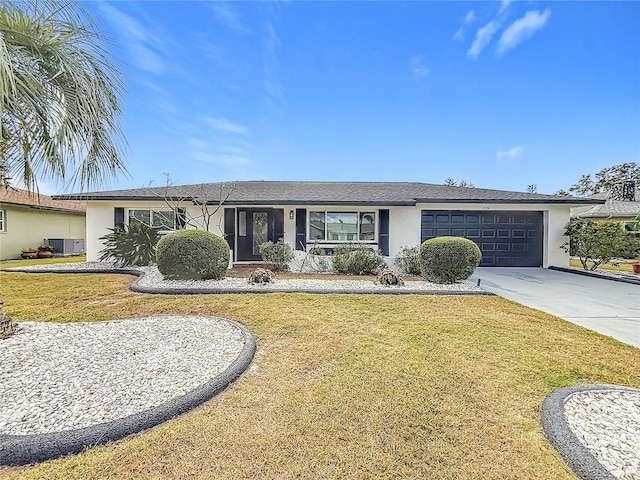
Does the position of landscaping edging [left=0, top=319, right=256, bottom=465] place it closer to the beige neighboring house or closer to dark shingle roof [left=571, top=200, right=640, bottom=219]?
the beige neighboring house

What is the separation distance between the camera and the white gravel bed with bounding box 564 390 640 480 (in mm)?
1943

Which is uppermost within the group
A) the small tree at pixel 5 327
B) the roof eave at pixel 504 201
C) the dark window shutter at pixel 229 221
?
the roof eave at pixel 504 201

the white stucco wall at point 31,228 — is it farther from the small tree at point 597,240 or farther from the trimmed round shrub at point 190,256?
the small tree at point 597,240

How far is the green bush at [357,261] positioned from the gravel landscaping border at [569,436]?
6.97 metres

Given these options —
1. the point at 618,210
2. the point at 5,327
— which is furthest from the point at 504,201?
the point at 618,210

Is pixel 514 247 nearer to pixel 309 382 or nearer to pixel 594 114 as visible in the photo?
pixel 594 114

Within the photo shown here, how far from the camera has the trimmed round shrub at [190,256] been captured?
7676 millimetres

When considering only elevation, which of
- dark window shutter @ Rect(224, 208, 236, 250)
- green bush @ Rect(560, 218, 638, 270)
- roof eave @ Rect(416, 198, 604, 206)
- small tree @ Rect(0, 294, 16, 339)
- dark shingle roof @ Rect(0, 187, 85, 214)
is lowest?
small tree @ Rect(0, 294, 16, 339)

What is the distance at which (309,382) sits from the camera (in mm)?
3004

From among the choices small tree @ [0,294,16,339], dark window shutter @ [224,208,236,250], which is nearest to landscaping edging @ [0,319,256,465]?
small tree @ [0,294,16,339]

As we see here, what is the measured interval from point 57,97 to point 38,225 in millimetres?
17356

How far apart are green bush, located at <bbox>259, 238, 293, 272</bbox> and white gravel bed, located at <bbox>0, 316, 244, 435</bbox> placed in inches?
220

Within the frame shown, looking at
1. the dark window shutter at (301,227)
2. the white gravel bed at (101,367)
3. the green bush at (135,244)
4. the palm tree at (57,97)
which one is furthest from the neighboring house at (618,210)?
the green bush at (135,244)

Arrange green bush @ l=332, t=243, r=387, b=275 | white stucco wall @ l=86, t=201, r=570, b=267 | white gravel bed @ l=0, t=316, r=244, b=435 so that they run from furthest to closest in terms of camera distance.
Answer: white stucco wall @ l=86, t=201, r=570, b=267
green bush @ l=332, t=243, r=387, b=275
white gravel bed @ l=0, t=316, r=244, b=435
